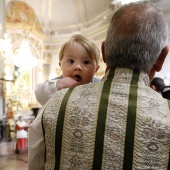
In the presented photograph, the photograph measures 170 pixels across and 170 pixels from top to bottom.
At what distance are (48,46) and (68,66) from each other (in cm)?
1514

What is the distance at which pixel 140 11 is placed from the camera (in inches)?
40.4

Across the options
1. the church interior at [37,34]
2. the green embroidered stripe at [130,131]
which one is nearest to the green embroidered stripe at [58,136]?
the green embroidered stripe at [130,131]

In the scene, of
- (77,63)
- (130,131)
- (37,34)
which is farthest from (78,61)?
(37,34)

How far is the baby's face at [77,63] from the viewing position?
1.58 m

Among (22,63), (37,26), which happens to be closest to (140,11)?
(22,63)

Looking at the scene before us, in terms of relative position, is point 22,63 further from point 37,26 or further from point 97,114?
point 97,114

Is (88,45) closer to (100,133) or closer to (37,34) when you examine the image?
(100,133)

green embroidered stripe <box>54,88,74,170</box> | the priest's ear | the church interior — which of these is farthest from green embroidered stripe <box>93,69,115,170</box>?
the church interior

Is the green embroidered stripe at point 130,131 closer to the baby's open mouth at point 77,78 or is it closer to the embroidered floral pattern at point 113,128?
the embroidered floral pattern at point 113,128

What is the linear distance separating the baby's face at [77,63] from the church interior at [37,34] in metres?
8.99

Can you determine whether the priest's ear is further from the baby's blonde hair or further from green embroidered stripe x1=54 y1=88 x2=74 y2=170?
the baby's blonde hair

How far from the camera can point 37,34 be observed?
14938 mm

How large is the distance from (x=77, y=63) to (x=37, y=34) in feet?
46.0

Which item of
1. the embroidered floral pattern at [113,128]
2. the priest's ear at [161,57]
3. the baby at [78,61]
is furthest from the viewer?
the baby at [78,61]
